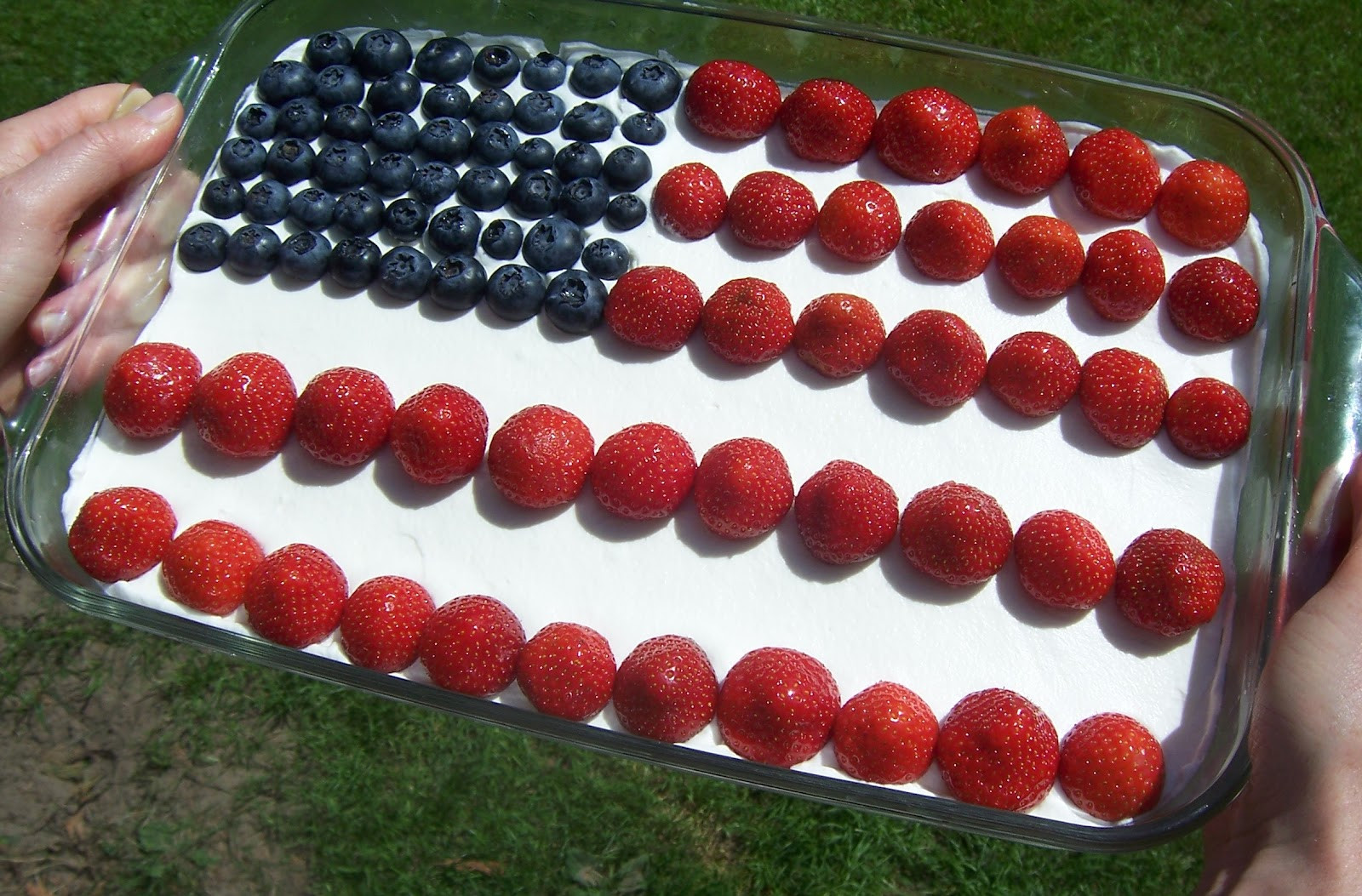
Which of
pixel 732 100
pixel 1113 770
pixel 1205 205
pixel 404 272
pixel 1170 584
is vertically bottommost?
pixel 1113 770

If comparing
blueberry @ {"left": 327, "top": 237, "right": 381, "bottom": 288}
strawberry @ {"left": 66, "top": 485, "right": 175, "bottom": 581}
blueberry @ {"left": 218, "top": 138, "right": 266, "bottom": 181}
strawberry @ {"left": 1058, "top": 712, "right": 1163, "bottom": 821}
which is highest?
blueberry @ {"left": 218, "top": 138, "right": 266, "bottom": 181}

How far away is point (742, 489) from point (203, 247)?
0.89 meters

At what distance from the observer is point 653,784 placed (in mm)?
2002

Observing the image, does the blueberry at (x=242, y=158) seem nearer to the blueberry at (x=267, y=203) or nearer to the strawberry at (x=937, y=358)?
the blueberry at (x=267, y=203)

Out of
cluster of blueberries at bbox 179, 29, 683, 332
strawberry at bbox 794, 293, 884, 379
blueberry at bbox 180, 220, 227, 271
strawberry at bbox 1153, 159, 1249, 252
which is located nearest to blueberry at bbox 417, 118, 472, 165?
cluster of blueberries at bbox 179, 29, 683, 332

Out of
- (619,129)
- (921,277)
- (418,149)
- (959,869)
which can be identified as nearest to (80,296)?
(418,149)

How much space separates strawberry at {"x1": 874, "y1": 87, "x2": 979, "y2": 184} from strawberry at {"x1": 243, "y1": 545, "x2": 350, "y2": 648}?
39.8 inches

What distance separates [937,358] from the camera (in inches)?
56.1

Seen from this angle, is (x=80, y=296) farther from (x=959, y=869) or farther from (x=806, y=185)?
(x=959, y=869)

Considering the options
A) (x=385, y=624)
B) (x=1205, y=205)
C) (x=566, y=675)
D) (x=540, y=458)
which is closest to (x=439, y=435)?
(x=540, y=458)

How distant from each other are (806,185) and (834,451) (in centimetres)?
45

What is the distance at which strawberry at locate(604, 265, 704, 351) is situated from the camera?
4.85 feet

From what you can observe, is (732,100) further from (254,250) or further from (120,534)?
(120,534)

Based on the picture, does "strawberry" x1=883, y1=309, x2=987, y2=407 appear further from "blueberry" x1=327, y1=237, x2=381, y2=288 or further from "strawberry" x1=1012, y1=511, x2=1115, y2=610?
"blueberry" x1=327, y1=237, x2=381, y2=288
